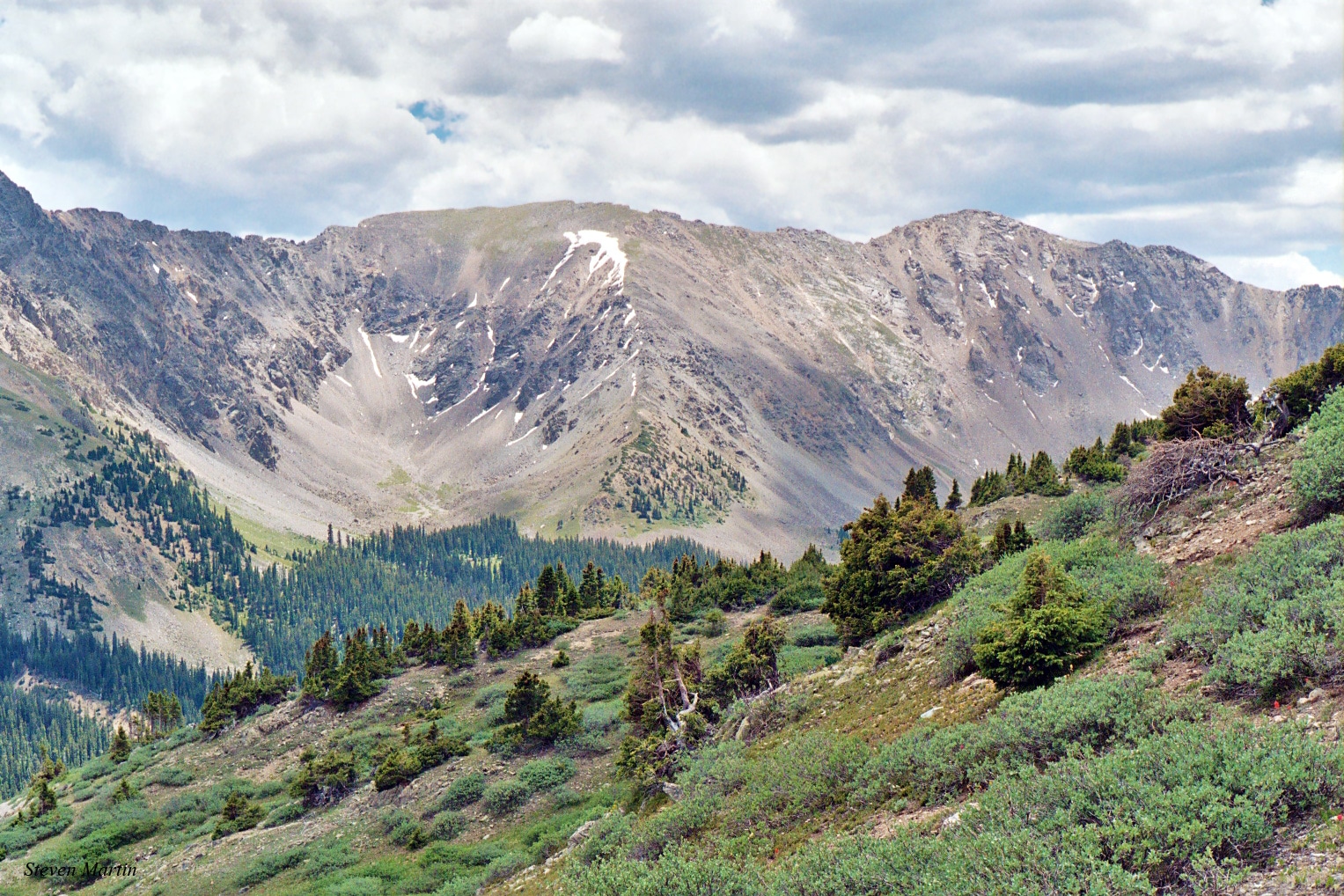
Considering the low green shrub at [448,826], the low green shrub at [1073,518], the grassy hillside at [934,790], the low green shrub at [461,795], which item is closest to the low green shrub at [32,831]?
the grassy hillside at [934,790]

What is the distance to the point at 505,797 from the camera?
4450cm

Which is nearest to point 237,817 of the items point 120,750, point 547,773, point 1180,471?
point 547,773

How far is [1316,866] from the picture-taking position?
1218 cm

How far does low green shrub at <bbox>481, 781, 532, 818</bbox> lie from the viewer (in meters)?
44.1

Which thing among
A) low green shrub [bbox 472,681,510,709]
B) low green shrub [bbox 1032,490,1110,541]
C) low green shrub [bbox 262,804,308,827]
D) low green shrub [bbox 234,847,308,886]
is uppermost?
low green shrub [bbox 1032,490,1110,541]

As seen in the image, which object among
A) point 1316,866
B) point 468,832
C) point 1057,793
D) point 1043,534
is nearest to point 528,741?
point 468,832

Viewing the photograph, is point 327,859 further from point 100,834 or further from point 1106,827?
point 1106,827

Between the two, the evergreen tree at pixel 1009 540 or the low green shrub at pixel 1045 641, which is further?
the evergreen tree at pixel 1009 540

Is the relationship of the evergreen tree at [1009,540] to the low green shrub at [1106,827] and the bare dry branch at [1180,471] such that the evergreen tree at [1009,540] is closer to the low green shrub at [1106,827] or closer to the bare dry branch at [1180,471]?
the bare dry branch at [1180,471]

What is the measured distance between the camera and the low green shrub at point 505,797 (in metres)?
44.1

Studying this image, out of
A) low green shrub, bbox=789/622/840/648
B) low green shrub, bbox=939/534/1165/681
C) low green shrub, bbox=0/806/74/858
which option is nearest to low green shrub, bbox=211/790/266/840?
low green shrub, bbox=0/806/74/858

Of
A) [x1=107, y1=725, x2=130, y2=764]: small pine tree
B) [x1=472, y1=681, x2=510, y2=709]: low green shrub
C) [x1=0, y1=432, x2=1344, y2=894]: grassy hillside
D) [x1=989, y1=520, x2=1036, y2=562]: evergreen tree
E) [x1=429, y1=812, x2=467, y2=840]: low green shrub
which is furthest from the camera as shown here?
[x1=107, y1=725, x2=130, y2=764]: small pine tree

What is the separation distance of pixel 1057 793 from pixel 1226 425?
23.1 metres

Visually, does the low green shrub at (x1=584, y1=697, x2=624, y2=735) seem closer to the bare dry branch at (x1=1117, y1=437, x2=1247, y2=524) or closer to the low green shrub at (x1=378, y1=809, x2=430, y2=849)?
the low green shrub at (x1=378, y1=809, x2=430, y2=849)
